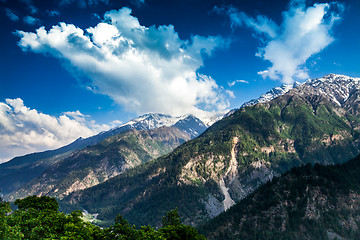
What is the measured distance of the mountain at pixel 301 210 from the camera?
14862cm

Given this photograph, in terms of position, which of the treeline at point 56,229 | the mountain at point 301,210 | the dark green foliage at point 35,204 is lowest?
the mountain at point 301,210

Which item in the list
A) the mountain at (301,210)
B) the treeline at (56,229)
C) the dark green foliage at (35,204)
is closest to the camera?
the treeline at (56,229)

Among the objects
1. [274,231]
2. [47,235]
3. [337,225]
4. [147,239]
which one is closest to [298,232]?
[274,231]

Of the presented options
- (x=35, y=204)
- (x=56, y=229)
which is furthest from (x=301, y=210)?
(x=35, y=204)

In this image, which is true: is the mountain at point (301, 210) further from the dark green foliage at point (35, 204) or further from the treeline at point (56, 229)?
the dark green foliage at point (35, 204)

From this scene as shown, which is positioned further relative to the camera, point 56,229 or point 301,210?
point 301,210

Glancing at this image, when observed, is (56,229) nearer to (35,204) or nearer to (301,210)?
(35,204)

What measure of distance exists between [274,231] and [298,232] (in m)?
15.7

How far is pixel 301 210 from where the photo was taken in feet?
524

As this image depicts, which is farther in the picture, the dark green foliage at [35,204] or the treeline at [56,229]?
the dark green foliage at [35,204]

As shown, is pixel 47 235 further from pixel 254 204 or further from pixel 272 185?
pixel 272 185

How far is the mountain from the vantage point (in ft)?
488

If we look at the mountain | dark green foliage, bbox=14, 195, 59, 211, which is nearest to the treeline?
dark green foliage, bbox=14, 195, 59, 211

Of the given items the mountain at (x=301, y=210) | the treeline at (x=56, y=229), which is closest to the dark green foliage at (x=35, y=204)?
the treeline at (x=56, y=229)
